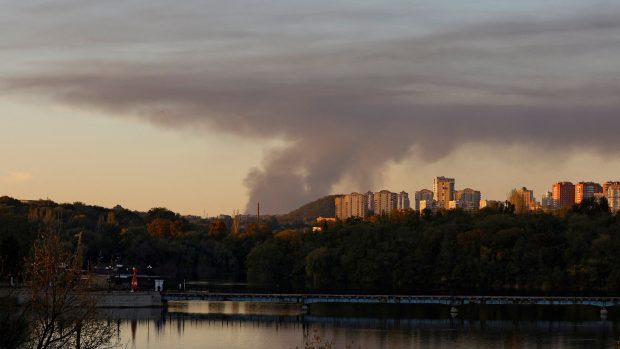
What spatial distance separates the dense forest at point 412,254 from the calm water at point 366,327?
19.3 metres

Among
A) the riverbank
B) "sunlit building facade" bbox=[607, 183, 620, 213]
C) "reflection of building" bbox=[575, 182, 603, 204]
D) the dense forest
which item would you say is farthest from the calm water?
"reflection of building" bbox=[575, 182, 603, 204]

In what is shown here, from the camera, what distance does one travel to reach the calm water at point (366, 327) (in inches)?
2162

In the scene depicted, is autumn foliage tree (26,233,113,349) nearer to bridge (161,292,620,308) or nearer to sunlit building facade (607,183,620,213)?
bridge (161,292,620,308)

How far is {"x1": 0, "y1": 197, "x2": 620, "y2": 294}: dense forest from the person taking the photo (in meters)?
101

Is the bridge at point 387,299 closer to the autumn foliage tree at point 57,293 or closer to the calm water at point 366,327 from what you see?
the calm water at point 366,327

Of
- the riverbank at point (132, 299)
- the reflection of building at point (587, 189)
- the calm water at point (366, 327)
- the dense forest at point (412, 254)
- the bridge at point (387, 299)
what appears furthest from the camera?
the reflection of building at point (587, 189)

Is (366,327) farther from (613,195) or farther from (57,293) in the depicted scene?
(613,195)

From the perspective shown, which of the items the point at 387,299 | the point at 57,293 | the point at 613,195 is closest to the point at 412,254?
the point at 387,299

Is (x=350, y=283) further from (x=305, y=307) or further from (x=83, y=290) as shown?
(x=83, y=290)

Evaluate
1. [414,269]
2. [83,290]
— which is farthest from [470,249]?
[83,290]

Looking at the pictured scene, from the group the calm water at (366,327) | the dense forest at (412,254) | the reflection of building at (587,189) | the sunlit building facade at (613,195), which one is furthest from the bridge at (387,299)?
the reflection of building at (587,189)

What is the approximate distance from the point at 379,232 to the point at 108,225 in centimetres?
3813

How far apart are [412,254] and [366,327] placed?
163 ft

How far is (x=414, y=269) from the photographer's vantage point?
359 feet
